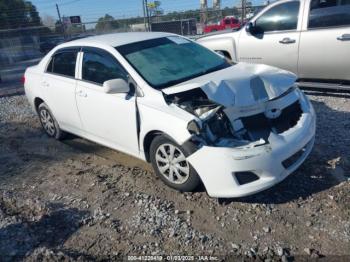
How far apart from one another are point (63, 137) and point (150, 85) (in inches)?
103

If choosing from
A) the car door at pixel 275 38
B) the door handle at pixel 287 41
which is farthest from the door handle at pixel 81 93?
the door handle at pixel 287 41

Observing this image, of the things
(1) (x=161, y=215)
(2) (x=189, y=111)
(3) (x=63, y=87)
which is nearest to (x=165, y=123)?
(2) (x=189, y=111)

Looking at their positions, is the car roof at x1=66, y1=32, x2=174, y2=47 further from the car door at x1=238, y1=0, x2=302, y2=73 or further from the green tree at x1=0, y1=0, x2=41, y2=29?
the green tree at x1=0, y1=0, x2=41, y2=29

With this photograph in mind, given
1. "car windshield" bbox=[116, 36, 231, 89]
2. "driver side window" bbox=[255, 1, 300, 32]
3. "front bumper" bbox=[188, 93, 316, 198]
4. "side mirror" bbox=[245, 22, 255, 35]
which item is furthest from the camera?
"side mirror" bbox=[245, 22, 255, 35]

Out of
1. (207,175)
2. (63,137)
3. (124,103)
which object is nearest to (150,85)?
(124,103)

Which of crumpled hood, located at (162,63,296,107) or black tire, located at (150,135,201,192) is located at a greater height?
crumpled hood, located at (162,63,296,107)

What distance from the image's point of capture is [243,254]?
286 cm

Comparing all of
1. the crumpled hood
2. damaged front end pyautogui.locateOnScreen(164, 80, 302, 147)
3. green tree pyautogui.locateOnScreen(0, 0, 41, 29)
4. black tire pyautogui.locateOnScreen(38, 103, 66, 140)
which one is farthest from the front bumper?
green tree pyautogui.locateOnScreen(0, 0, 41, 29)

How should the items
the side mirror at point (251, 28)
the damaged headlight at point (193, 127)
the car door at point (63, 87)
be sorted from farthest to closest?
the side mirror at point (251, 28), the car door at point (63, 87), the damaged headlight at point (193, 127)

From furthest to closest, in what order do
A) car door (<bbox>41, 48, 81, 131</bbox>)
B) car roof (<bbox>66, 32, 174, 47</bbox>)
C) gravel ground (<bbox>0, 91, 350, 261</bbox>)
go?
car door (<bbox>41, 48, 81, 131</bbox>)
car roof (<bbox>66, 32, 174, 47</bbox>)
gravel ground (<bbox>0, 91, 350, 261</bbox>)

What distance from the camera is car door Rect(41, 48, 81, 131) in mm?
4836

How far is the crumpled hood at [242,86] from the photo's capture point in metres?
3.48

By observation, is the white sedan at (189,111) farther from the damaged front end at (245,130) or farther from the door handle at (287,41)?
the door handle at (287,41)

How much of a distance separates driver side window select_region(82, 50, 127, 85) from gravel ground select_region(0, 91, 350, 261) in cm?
Result: 124
